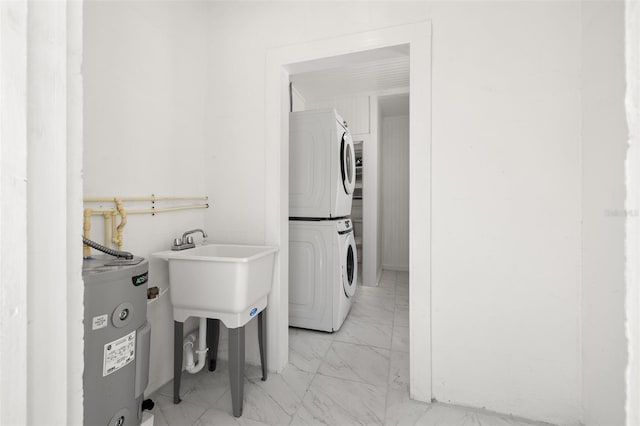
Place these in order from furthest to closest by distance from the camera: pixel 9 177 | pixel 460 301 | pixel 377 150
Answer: pixel 377 150 < pixel 460 301 < pixel 9 177

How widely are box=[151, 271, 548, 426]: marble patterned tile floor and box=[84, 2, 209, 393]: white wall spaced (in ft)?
0.91

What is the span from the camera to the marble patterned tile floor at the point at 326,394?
1357 millimetres

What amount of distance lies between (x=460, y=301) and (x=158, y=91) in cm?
200

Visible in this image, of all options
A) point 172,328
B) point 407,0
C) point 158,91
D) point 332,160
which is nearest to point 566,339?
point 332,160

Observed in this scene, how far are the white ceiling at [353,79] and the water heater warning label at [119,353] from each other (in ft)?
7.62

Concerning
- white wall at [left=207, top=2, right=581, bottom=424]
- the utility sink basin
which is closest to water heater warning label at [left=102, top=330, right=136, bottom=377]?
the utility sink basin

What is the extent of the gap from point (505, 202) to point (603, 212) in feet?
1.12

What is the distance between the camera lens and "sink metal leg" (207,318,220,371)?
1760 mm

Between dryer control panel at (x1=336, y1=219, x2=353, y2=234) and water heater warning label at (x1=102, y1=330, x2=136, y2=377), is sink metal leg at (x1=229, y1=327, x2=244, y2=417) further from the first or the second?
dryer control panel at (x1=336, y1=219, x2=353, y2=234)

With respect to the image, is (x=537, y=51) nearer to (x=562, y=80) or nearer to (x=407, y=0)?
(x=562, y=80)

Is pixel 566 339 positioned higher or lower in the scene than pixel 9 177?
lower

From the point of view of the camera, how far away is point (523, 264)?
1347 millimetres

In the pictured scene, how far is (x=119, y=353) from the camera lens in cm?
95

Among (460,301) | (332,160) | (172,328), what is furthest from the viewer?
(332,160)
